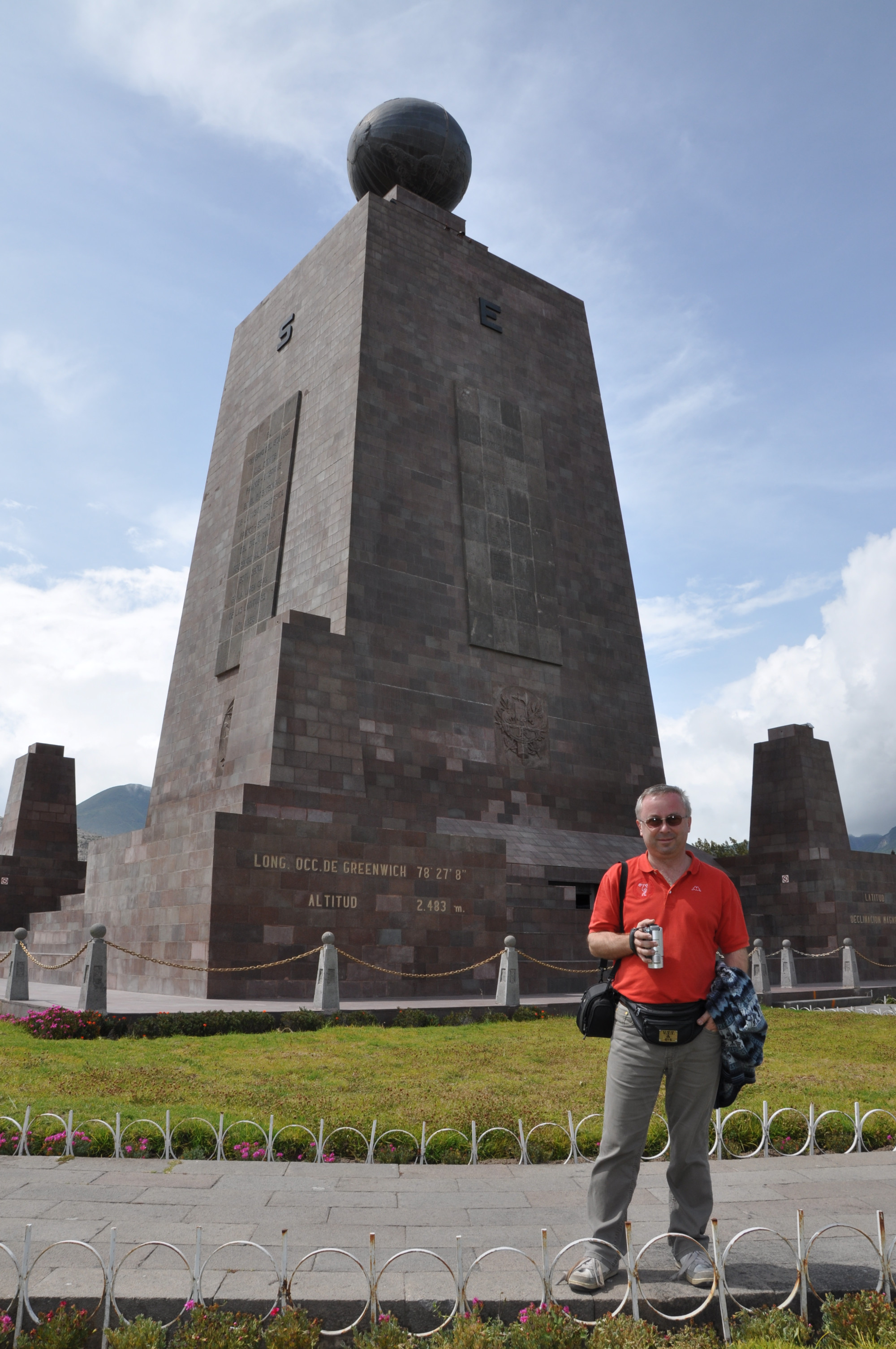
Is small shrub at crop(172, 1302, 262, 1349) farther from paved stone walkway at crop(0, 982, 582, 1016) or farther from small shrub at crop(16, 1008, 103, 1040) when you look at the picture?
paved stone walkway at crop(0, 982, 582, 1016)

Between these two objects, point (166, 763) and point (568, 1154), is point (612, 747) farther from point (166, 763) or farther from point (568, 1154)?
point (568, 1154)

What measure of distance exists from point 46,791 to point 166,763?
3.78 metres

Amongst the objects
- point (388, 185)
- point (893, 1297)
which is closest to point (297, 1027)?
point (893, 1297)

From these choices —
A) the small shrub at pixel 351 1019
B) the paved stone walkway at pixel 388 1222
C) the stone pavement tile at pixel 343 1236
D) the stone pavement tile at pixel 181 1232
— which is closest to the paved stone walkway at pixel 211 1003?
the small shrub at pixel 351 1019

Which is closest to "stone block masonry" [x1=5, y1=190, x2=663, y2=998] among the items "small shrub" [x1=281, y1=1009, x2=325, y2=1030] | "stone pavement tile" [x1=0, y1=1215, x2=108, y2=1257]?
"small shrub" [x1=281, y1=1009, x2=325, y2=1030]

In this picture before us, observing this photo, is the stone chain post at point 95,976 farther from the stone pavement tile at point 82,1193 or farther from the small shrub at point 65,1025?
the stone pavement tile at point 82,1193

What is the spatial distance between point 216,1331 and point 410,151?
28690mm

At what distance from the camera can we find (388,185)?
27.8m

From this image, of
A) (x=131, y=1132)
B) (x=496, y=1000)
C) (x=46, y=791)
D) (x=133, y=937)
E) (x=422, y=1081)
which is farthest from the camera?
(x=46, y=791)

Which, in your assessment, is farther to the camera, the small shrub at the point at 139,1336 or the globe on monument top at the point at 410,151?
the globe on monument top at the point at 410,151

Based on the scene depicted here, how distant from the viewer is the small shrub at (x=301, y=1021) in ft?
41.5

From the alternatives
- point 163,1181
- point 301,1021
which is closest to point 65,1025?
point 301,1021

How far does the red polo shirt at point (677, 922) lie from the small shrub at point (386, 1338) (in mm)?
1560

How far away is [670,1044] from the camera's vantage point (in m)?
4.26
